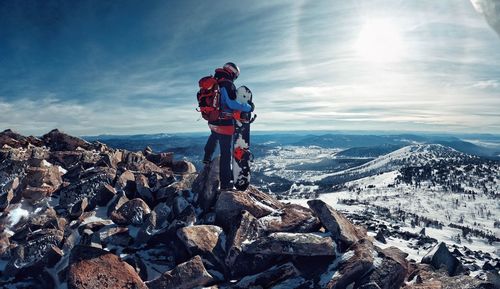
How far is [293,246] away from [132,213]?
28.3 ft

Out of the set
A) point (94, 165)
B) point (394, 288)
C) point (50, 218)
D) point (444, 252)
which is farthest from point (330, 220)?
point (94, 165)

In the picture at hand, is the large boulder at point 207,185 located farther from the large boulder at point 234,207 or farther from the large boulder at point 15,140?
the large boulder at point 15,140

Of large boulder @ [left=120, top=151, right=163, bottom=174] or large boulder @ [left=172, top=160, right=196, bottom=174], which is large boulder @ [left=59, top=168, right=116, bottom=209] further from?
large boulder @ [left=172, top=160, right=196, bottom=174]

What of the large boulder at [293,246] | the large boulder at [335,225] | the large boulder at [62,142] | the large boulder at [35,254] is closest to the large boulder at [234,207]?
the large boulder at [335,225]

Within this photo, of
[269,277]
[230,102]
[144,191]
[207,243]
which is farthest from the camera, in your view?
[144,191]

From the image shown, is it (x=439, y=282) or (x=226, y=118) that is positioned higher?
(x=226, y=118)

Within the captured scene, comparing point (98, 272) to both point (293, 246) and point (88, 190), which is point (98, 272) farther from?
point (88, 190)

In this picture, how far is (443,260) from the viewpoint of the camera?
55.5ft

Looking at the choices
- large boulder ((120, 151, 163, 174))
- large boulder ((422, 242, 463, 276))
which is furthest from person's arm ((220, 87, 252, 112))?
large boulder ((422, 242, 463, 276))

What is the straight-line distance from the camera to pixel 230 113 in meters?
17.8

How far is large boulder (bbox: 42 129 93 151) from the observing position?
3123cm

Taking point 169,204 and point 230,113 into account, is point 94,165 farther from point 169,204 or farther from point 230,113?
point 230,113

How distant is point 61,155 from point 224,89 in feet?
56.4

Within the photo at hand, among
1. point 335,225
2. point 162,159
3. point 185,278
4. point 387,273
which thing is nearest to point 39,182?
point 162,159
